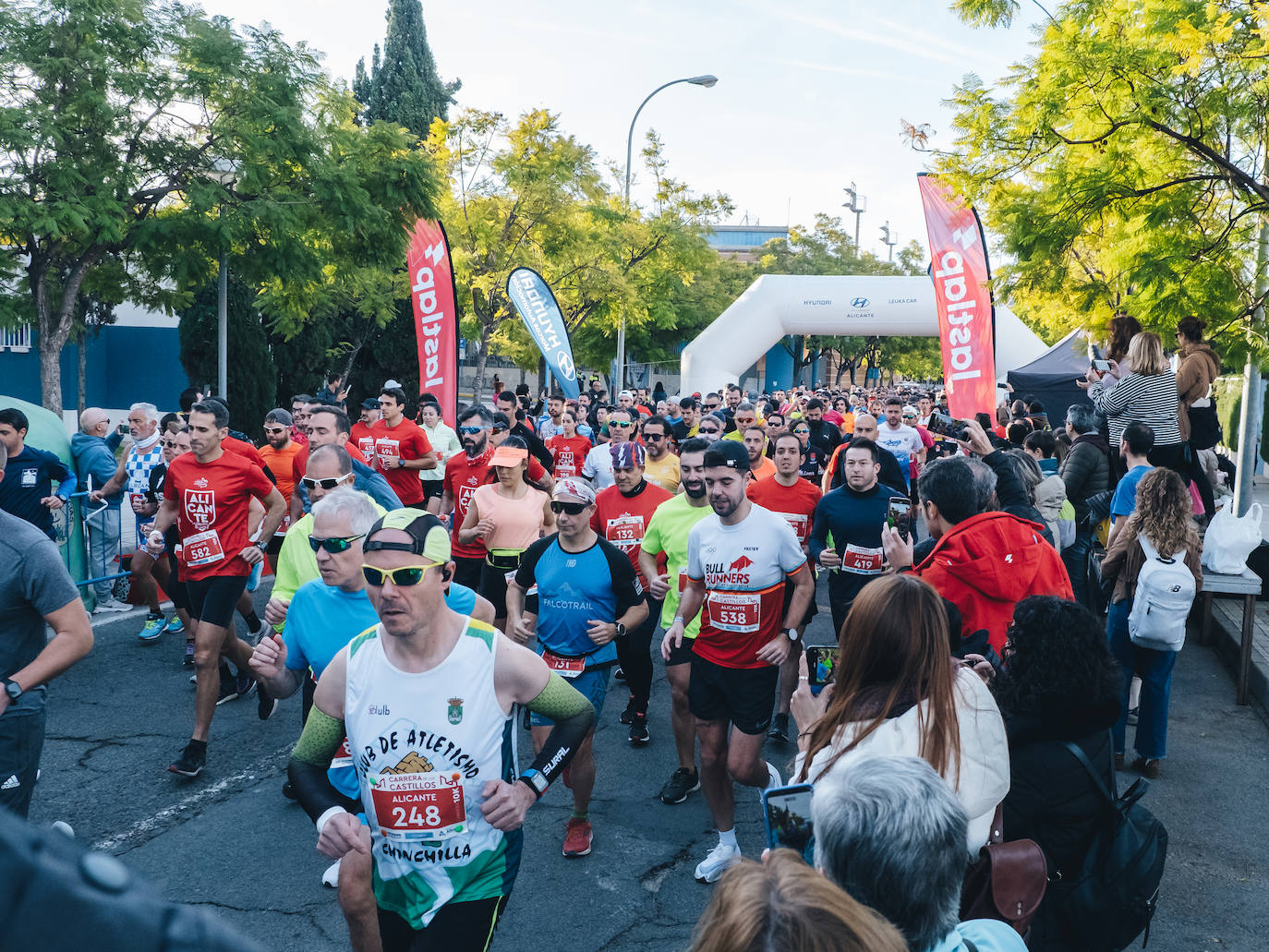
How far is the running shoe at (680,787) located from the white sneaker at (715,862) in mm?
860

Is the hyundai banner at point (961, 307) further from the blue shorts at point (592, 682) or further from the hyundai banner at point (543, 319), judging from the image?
the blue shorts at point (592, 682)

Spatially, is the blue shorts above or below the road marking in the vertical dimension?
above

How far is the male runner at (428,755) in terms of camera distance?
9.99 feet

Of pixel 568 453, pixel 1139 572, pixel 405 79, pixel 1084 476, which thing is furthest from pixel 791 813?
pixel 405 79

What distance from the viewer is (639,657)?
651 cm

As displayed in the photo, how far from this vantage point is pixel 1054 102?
861cm

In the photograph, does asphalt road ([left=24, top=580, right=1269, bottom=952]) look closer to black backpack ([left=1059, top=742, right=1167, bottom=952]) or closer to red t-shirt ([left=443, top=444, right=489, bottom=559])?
black backpack ([left=1059, top=742, right=1167, bottom=952])

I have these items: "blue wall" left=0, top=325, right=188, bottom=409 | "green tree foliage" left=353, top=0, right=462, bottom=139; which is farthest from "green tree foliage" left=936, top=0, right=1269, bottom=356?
"green tree foliage" left=353, top=0, right=462, bottom=139

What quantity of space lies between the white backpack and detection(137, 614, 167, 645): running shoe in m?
7.37

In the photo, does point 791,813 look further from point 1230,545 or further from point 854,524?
point 1230,545

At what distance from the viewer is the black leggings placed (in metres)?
6.35

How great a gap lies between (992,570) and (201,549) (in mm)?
4651

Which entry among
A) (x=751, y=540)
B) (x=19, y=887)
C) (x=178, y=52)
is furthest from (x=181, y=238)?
(x=19, y=887)

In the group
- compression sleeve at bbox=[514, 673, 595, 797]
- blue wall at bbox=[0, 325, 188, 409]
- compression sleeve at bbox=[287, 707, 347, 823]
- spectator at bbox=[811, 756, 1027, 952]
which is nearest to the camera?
spectator at bbox=[811, 756, 1027, 952]
